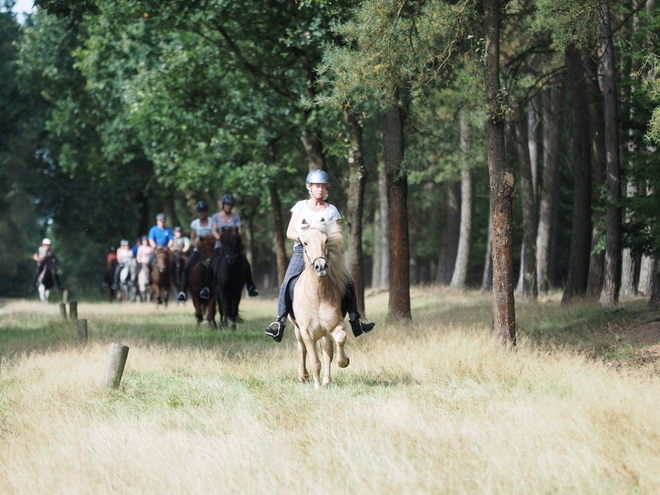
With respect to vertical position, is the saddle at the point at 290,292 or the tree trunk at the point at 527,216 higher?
the tree trunk at the point at 527,216

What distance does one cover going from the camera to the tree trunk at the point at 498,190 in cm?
1367

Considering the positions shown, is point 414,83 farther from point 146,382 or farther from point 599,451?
point 599,451

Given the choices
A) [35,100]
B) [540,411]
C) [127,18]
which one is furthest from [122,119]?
[540,411]

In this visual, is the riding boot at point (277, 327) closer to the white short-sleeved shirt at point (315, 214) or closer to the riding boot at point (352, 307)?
the riding boot at point (352, 307)

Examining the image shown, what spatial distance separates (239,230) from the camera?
2070 centimetres

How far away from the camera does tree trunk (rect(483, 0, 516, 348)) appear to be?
1367 centimetres

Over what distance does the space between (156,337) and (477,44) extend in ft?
27.3

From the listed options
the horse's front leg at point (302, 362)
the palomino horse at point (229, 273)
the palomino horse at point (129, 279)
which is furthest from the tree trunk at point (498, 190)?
the palomino horse at point (129, 279)

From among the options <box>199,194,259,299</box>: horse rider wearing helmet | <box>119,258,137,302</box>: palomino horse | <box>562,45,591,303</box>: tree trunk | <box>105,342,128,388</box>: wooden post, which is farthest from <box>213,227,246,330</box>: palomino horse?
<box>119,258,137,302</box>: palomino horse

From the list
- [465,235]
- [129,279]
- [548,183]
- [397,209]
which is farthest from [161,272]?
[397,209]

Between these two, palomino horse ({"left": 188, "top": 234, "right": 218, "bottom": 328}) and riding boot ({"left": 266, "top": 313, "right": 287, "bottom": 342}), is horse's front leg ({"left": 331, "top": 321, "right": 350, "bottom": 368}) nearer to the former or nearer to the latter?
riding boot ({"left": 266, "top": 313, "right": 287, "bottom": 342})

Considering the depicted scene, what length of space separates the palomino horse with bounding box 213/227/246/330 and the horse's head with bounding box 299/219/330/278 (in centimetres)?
943

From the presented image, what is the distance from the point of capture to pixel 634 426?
850 centimetres

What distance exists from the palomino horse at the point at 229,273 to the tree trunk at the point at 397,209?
3.18 meters
